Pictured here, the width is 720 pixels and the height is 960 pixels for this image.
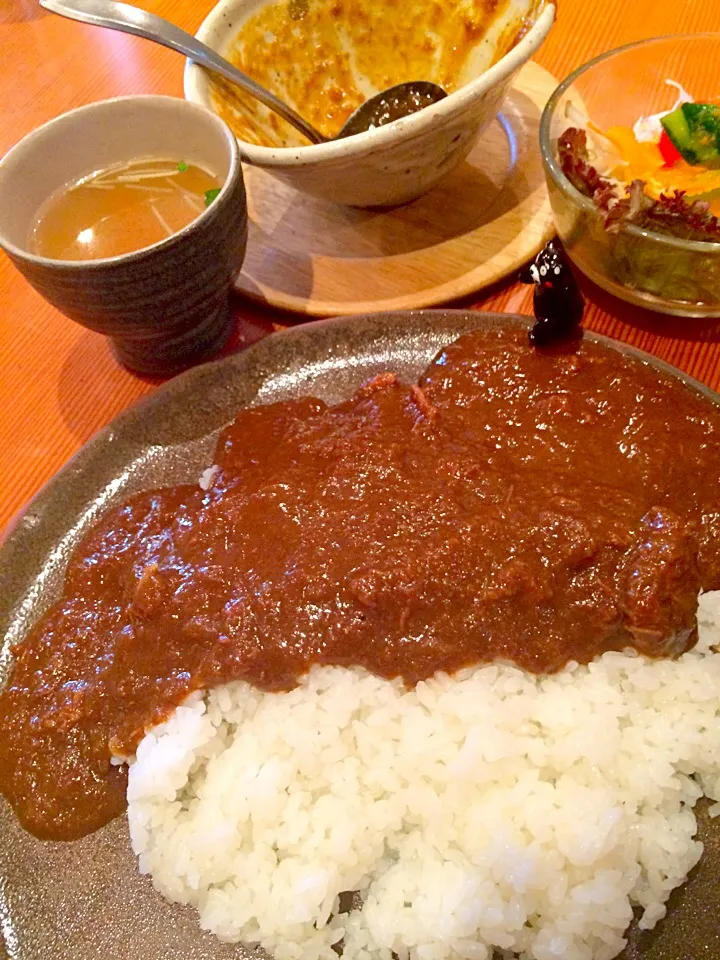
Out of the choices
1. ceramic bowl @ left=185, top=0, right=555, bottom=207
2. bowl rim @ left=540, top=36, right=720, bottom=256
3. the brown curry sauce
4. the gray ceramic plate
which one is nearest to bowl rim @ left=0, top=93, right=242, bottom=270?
ceramic bowl @ left=185, top=0, right=555, bottom=207

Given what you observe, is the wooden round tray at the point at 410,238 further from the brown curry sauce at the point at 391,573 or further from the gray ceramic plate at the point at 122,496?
the brown curry sauce at the point at 391,573

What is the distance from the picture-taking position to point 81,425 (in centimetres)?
289

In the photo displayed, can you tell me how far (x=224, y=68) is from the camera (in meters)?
2.83

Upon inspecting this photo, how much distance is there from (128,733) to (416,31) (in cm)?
310

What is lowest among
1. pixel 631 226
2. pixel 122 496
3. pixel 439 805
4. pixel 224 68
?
pixel 439 805

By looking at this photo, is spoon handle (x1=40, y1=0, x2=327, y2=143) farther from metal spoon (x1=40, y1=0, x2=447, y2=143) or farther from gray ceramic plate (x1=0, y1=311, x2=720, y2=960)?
gray ceramic plate (x1=0, y1=311, x2=720, y2=960)

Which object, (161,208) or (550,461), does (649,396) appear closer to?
(550,461)

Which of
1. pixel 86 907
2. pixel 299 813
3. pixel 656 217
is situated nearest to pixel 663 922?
pixel 299 813

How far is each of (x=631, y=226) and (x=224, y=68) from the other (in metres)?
1.65

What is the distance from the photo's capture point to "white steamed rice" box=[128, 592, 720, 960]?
1868 mm

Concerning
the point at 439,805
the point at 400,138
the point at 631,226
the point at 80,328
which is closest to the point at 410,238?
the point at 400,138

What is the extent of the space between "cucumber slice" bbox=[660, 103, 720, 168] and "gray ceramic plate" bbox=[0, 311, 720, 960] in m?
0.90

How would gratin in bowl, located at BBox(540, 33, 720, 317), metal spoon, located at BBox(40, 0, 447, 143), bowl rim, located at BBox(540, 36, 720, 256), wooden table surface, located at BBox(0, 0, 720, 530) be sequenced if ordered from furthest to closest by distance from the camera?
wooden table surface, located at BBox(0, 0, 720, 530) → metal spoon, located at BBox(40, 0, 447, 143) → gratin in bowl, located at BBox(540, 33, 720, 317) → bowl rim, located at BBox(540, 36, 720, 256)

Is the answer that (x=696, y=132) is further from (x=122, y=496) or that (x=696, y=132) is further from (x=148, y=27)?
(x=122, y=496)
